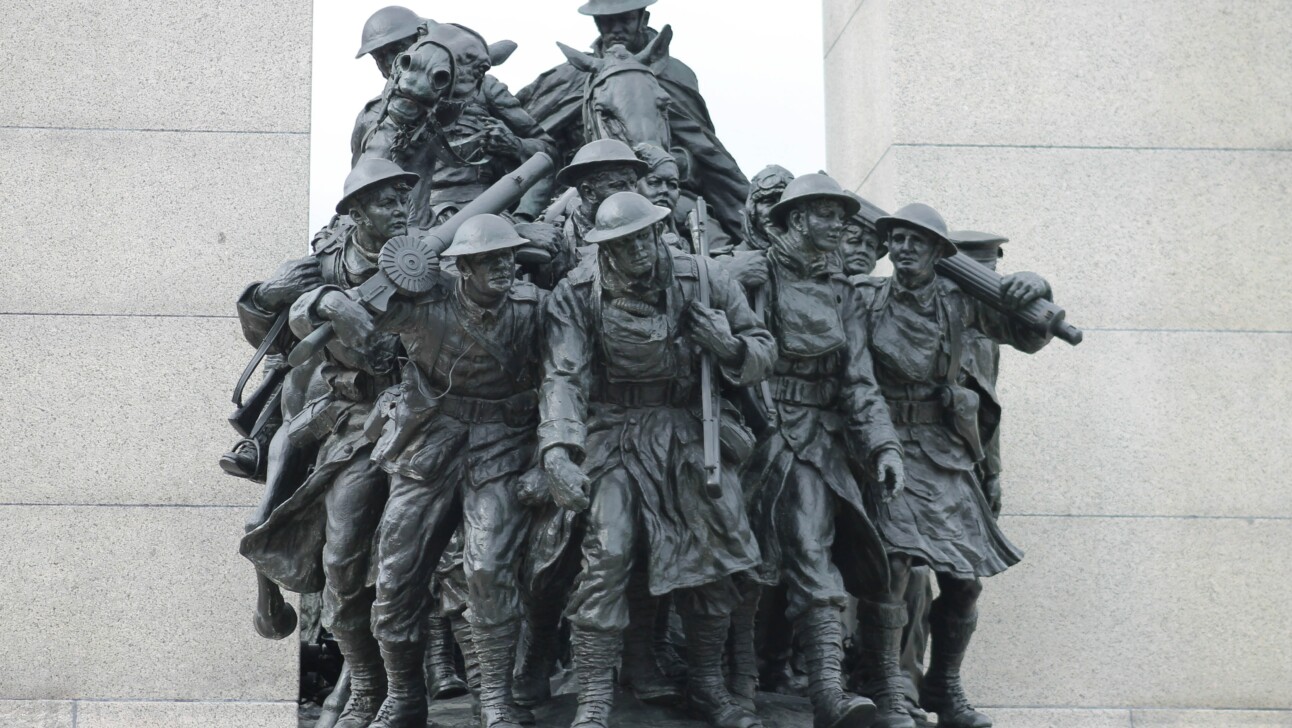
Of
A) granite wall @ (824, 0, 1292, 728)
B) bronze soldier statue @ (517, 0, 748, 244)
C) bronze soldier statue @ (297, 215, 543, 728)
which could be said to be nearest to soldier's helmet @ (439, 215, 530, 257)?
bronze soldier statue @ (297, 215, 543, 728)

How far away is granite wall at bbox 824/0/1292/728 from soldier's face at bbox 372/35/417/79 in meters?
3.30

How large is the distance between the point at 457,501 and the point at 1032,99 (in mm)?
5300

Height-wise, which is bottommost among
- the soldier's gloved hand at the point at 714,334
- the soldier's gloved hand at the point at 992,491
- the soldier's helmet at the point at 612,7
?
the soldier's gloved hand at the point at 992,491

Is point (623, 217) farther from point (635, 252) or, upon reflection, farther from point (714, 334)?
point (714, 334)

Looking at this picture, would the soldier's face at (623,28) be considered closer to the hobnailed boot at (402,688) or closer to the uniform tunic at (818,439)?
the uniform tunic at (818,439)

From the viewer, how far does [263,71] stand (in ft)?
43.2

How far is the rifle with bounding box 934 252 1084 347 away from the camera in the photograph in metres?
10.7

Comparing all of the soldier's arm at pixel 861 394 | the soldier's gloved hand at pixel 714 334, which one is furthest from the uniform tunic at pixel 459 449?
the soldier's arm at pixel 861 394

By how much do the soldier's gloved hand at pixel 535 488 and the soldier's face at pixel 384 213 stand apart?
1279mm

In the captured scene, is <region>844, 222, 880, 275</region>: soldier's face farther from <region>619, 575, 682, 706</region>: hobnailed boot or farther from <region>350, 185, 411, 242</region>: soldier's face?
<region>350, 185, 411, 242</region>: soldier's face

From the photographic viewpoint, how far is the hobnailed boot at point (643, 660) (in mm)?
10289

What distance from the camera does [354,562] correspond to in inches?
403

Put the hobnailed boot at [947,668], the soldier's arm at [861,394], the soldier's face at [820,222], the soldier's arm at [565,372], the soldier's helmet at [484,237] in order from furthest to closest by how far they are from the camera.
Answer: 1. the hobnailed boot at [947,668]
2. the soldier's face at [820,222]
3. the soldier's arm at [861,394]
4. the soldier's helmet at [484,237]
5. the soldier's arm at [565,372]

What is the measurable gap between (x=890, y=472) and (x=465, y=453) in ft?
6.21
